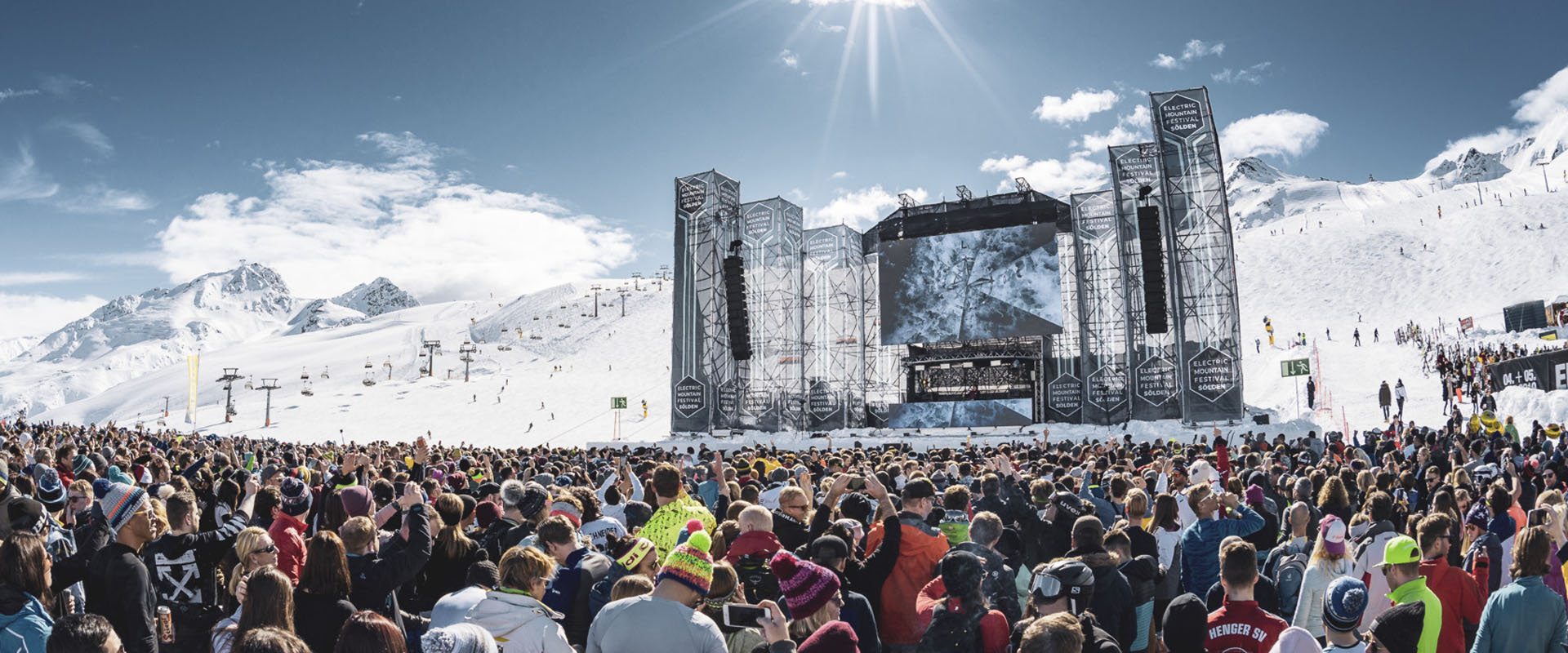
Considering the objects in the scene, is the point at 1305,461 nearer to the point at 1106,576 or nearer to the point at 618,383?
the point at 1106,576

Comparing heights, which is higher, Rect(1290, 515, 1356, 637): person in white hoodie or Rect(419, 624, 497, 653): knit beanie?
Rect(419, 624, 497, 653): knit beanie

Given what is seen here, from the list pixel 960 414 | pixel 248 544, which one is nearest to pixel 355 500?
pixel 248 544

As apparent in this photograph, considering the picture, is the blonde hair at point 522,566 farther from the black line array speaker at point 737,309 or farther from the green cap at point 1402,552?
the black line array speaker at point 737,309

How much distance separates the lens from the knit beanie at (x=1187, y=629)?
4344 mm

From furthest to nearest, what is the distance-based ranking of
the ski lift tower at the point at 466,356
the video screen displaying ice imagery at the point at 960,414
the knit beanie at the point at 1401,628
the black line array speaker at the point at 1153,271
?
the ski lift tower at the point at 466,356 → the video screen displaying ice imagery at the point at 960,414 → the black line array speaker at the point at 1153,271 → the knit beanie at the point at 1401,628

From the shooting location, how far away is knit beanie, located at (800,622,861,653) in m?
3.60

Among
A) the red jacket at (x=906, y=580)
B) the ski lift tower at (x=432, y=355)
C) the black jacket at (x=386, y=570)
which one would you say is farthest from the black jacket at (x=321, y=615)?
the ski lift tower at (x=432, y=355)

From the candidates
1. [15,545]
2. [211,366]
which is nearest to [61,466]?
[15,545]

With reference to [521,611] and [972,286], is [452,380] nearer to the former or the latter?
[972,286]

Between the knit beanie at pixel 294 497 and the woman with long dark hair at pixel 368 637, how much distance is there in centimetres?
354

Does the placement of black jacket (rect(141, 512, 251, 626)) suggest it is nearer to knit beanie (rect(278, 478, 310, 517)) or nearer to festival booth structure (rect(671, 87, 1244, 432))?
knit beanie (rect(278, 478, 310, 517))

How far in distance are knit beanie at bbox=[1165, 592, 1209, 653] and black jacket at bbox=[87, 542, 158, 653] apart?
4.92 meters

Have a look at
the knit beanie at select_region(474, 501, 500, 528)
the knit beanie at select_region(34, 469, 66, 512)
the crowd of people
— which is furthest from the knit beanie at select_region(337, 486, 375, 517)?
the knit beanie at select_region(34, 469, 66, 512)

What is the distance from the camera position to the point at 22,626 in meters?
4.09
